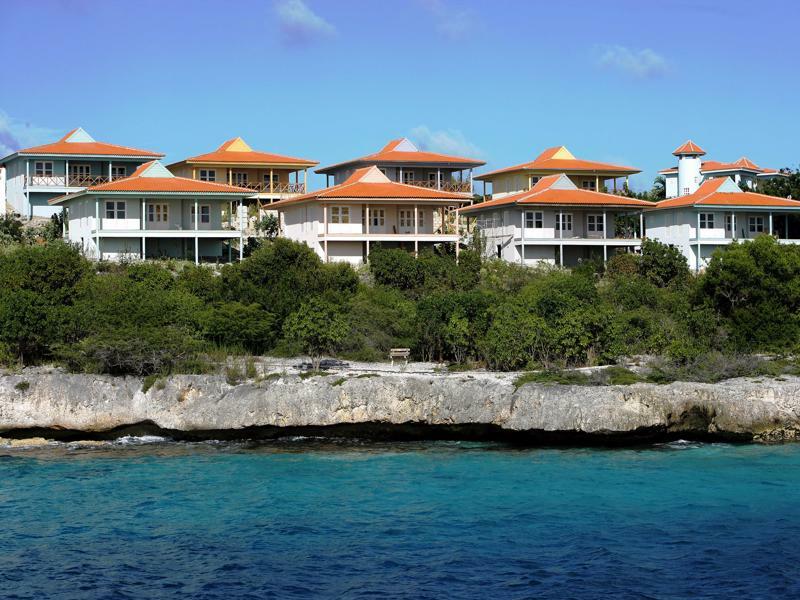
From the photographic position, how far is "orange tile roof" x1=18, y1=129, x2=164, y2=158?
214ft

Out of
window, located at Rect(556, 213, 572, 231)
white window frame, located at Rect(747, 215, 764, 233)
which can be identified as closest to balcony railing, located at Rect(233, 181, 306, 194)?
window, located at Rect(556, 213, 572, 231)

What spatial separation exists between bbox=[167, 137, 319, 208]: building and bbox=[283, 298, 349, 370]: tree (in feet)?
102

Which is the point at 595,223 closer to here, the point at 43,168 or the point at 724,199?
the point at 724,199

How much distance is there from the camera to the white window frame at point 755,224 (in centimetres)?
6028

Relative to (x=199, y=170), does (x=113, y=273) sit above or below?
below

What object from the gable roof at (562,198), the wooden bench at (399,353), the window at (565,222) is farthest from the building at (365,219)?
the wooden bench at (399,353)

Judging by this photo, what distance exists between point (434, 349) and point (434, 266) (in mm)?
11089

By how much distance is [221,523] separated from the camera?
24.1 m

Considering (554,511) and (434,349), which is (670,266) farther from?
(554,511)

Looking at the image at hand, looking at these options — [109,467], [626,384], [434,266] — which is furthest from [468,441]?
[434,266]

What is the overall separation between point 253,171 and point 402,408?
41.4 metres

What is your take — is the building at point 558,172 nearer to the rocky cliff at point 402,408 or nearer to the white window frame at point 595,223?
the white window frame at point 595,223

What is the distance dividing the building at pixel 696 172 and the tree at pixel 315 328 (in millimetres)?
37968

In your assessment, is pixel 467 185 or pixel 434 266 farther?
pixel 467 185
